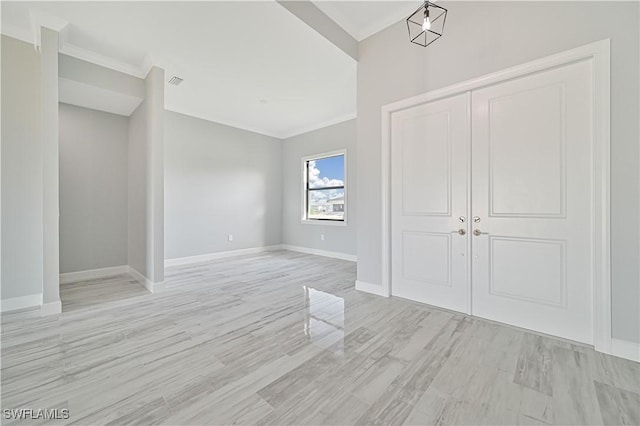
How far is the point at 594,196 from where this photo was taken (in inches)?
76.4

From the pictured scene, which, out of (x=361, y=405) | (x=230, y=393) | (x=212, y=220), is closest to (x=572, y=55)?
(x=361, y=405)

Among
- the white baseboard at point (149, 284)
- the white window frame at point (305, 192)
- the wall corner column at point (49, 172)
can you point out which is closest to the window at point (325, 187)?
the white window frame at point (305, 192)

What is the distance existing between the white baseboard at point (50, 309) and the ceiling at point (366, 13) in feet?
13.6

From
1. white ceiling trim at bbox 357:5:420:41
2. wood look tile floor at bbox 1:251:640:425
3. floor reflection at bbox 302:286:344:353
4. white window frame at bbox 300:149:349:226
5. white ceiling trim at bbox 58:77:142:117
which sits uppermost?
white ceiling trim at bbox 357:5:420:41

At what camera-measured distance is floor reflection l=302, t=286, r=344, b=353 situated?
208cm

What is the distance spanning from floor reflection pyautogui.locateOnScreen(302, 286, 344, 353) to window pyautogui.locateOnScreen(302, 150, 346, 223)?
8.76 feet

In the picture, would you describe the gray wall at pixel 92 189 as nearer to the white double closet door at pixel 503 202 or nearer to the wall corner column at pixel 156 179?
the wall corner column at pixel 156 179

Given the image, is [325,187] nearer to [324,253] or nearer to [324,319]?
[324,253]

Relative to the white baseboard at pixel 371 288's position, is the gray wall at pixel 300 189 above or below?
above

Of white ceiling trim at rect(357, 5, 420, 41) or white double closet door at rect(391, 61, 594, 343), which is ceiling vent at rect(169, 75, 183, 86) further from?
white double closet door at rect(391, 61, 594, 343)

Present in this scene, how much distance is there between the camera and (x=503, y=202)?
2.36 m

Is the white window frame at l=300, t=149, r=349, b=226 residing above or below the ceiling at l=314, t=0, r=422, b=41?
below

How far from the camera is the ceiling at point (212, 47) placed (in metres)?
2.52

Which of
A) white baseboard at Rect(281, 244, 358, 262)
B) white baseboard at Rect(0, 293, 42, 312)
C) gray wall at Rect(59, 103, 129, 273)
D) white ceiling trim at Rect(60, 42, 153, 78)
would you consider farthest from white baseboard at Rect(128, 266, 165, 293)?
white baseboard at Rect(281, 244, 358, 262)
